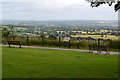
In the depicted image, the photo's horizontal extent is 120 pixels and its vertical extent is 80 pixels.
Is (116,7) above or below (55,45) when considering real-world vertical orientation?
above

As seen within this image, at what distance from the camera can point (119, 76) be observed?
9320 millimetres

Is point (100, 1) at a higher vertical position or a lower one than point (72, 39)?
higher

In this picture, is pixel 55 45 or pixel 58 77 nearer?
pixel 58 77

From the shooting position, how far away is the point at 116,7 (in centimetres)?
1121

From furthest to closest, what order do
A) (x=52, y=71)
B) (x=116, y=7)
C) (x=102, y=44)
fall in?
(x=102, y=44), (x=116, y=7), (x=52, y=71)

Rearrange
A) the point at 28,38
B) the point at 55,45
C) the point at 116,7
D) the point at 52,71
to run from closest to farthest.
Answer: the point at 52,71
the point at 116,7
the point at 55,45
the point at 28,38

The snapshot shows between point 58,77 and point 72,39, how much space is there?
19.5m

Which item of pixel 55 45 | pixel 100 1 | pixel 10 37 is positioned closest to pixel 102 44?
pixel 55 45

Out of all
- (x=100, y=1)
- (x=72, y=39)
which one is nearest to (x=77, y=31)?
(x=72, y=39)

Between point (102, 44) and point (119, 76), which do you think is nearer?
point (119, 76)

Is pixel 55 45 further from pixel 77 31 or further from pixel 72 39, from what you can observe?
pixel 77 31

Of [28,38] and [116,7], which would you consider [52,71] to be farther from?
[28,38]

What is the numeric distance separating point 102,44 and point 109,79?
17617 millimetres

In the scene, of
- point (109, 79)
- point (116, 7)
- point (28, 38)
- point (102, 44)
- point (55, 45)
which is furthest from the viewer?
point (28, 38)
